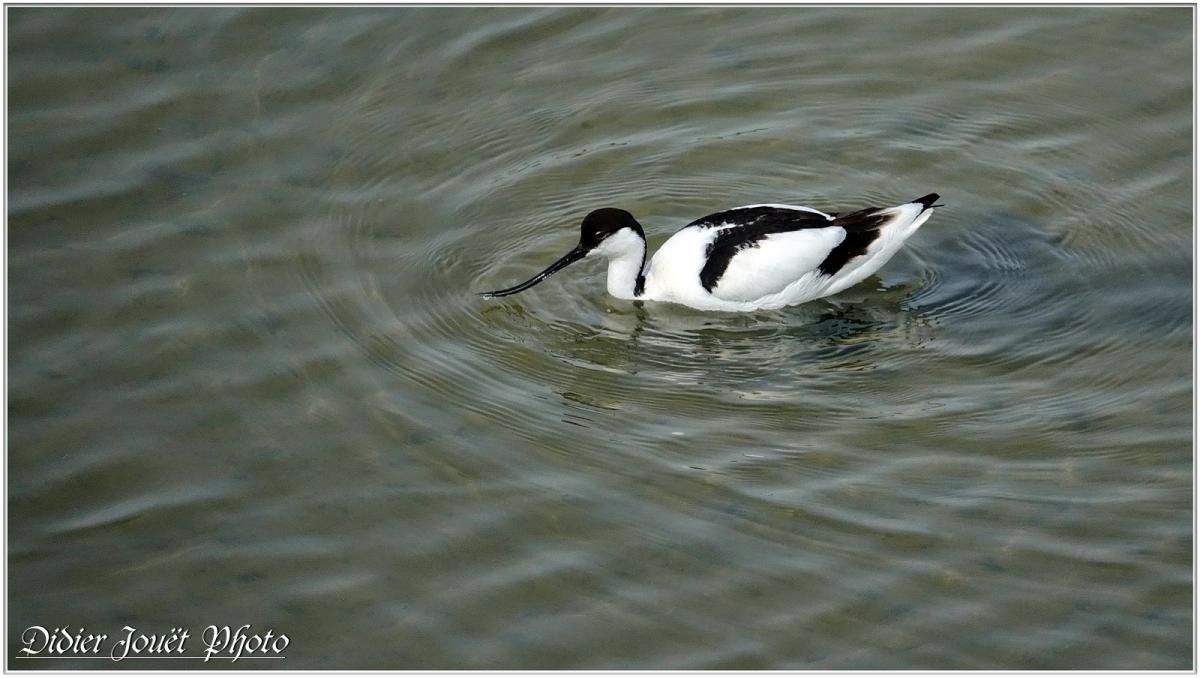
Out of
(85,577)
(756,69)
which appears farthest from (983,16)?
(85,577)

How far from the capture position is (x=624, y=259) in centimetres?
873

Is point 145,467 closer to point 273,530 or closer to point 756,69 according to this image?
point 273,530

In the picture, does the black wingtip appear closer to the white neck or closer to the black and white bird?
the black and white bird

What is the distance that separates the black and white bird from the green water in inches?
7.3

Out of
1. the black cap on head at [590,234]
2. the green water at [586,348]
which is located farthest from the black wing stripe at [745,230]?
the black cap on head at [590,234]

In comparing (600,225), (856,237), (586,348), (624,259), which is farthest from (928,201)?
(586,348)

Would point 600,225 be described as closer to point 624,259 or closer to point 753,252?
point 624,259

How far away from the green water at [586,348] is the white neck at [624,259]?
172 millimetres

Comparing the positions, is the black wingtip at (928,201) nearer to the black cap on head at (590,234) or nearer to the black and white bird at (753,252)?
the black and white bird at (753,252)

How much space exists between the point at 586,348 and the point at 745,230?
1202mm

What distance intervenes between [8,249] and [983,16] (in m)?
6.95

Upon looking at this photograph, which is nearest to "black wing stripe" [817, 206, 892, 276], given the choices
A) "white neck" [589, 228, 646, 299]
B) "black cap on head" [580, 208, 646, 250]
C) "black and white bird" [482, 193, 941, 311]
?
"black and white bird" [482, 193, 941, 311]

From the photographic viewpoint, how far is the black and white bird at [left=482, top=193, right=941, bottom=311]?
8.47 m

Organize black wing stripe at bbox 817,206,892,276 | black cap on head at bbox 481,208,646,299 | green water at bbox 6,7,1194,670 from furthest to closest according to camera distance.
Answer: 1. black wing stripe at bbox 817,206,892,276
2. black cap on head at bbox 481,208,646,299
3. green water at bbox 6,7,1194,670
